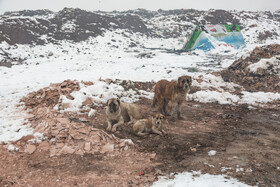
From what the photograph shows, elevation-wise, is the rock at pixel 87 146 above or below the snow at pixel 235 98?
below

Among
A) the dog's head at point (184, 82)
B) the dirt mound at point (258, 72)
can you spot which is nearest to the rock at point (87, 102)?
the dog's head at point (184, 82)

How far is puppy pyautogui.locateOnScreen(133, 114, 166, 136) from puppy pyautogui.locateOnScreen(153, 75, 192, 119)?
5.51ft

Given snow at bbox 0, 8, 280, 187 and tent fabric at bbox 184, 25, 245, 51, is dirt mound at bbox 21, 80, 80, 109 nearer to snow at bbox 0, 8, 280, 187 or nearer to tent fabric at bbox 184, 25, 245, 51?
snow at bbox 0, 8, 280, 187

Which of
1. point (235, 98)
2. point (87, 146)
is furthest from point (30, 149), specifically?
point (235, 98)

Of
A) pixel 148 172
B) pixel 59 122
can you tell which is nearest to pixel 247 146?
pixel 148 172

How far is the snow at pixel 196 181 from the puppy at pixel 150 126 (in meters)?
2.31

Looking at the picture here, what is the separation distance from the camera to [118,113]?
6633 millimetres

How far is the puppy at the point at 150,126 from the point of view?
20.4ft

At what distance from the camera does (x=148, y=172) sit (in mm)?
4254

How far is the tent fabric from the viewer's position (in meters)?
32.0

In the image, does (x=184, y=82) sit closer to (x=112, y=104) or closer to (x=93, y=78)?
(x=112, y=104)

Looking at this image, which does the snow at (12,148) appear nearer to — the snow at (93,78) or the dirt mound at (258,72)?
the snow at (93,78)

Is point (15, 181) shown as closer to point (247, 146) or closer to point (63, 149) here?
point (63, 149)

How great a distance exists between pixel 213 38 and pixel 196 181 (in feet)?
109
